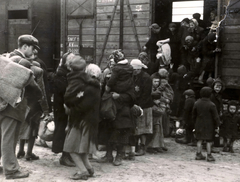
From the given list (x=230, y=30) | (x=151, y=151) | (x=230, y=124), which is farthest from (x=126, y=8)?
(x=151, y=151)

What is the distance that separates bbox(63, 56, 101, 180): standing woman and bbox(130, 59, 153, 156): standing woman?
162 cm

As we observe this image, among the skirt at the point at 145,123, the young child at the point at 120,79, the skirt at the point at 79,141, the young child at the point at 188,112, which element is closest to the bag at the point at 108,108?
the young child at the point at 120,79

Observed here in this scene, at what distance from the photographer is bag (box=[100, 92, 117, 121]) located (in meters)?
5.66

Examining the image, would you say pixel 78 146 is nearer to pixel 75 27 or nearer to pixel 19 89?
pixel 19 89

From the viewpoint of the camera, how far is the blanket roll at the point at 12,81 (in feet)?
15.9

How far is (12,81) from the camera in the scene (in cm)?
486

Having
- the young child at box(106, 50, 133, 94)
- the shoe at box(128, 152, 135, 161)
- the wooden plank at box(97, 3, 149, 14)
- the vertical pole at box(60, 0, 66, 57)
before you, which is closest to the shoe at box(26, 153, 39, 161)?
the shoe at box(128, 152, 135, 161)

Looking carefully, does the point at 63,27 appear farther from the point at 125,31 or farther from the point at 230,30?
the point at 230,30

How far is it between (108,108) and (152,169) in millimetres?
1244

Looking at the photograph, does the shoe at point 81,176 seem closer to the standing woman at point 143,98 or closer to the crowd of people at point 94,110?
the crowd of people at point 94,110

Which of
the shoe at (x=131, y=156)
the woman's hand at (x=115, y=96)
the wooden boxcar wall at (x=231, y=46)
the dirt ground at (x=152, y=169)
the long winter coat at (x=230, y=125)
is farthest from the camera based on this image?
the wooden boxcar wall at (x=231, y=46)

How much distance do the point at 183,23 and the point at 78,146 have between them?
6409 millimetres

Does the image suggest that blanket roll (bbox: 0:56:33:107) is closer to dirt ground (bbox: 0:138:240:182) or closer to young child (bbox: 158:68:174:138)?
dirt ground (bbox: 0:138:240:182)

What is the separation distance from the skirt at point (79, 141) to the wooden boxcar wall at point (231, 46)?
5.21 metres
